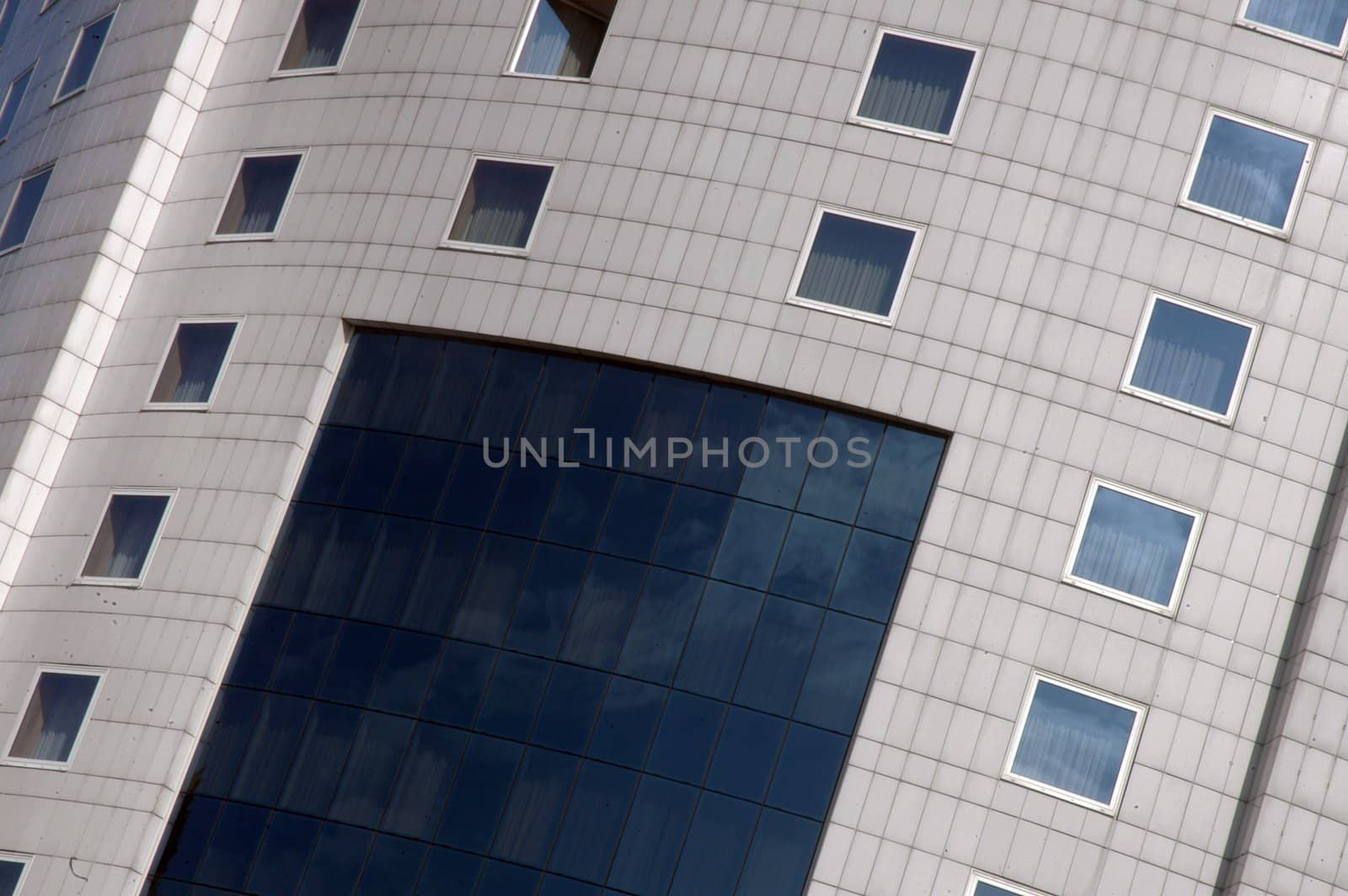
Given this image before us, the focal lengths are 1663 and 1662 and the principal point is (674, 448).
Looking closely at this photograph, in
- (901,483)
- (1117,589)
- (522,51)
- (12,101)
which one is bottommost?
(1117,589)

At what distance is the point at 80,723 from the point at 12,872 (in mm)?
2869

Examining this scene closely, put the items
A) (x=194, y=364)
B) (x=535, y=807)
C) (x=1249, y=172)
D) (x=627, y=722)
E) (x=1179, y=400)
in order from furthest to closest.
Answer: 1. (x=194, y=364)
2. (x=1249, y=172)
3. (x=1179, y=400)
4. (x=627, y=722)
5. (x=535, y=807)

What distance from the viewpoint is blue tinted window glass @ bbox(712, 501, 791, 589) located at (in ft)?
98.3

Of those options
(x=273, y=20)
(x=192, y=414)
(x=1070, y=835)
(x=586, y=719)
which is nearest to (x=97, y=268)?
(x=192, y=414)

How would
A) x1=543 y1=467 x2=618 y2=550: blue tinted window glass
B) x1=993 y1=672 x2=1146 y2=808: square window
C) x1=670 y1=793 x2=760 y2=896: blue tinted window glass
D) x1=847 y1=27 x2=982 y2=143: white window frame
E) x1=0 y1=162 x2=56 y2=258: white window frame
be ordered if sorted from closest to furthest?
x1=670 y1=793 x2=760 y2=896: blue tinted window glass → x1=993 y1=672 x2=1146 y2=808: square window → x1=543 y1=467 x2=618 y2=550: blue tinted window glass → x1=847 y1=27 x2=982 y2=143: white window frame → x1=0 y1=162 x2=56 y2=258: white window frame

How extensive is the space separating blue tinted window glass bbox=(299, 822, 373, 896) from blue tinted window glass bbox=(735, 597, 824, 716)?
23.3 ft

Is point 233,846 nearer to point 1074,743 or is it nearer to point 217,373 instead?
point 217,373

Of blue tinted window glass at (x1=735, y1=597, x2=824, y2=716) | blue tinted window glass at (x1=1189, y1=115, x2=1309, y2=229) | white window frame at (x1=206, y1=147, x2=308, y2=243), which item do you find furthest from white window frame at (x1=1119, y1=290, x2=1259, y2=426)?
white window frame at (x1=206, y1=147, x2=308, y2=243)

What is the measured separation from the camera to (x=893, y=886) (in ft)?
93.3

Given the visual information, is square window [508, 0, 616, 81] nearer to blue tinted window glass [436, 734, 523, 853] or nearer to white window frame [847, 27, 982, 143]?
white window frame [847, 27, 982, 143]

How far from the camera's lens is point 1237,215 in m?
31.8

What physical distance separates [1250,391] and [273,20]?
72.3 feet

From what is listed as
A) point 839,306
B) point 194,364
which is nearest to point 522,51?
point 839,306

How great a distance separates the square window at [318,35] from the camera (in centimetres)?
3588
